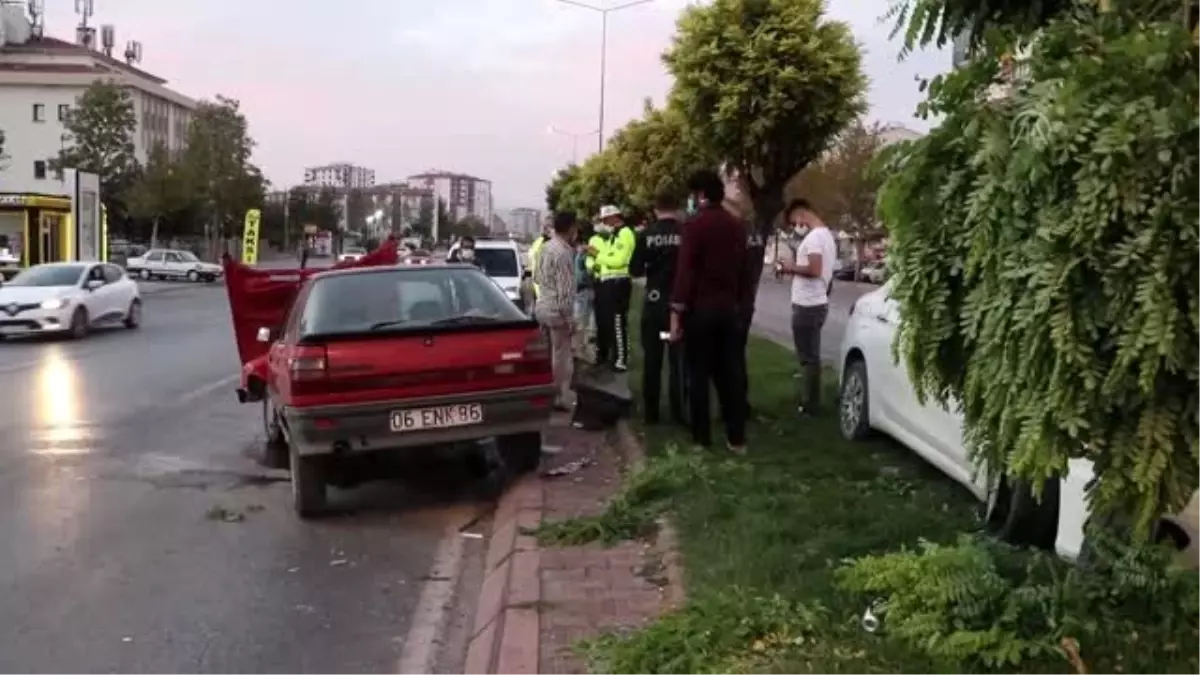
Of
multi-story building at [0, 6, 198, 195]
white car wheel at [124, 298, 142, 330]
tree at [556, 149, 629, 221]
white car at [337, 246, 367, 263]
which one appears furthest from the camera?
multi-story building at [0, 6, 198, 195]

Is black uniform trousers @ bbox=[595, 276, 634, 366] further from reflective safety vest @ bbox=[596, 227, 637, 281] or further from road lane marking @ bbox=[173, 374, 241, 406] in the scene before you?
road lane marking @ bbox=[173, 374, 241, 406]

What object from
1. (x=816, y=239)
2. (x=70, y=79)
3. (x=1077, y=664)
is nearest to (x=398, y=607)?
(x=1077, y=664)

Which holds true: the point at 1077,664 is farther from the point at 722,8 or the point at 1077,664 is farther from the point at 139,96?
the point at 139,96

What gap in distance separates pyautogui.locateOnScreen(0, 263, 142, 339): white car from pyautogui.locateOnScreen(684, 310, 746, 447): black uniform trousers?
696 inches

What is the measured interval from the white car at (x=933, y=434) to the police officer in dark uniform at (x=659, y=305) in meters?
1.27

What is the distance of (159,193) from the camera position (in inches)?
2763

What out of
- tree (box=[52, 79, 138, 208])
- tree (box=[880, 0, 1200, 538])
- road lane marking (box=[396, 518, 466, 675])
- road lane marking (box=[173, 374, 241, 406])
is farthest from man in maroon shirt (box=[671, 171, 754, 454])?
tree (box=[52, 79, 138, 208])

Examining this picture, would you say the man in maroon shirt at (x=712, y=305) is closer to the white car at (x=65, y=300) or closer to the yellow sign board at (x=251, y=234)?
the white car at (x=65, y=300)

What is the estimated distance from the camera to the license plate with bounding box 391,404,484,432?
8.50 meters

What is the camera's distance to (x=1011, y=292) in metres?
3.58

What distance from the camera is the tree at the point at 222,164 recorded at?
73688 millimetres

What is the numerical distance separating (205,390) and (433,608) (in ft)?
31.7

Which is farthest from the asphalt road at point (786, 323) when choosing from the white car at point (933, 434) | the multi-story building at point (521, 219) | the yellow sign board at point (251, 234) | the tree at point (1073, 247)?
the multi-story building at point (521, 219)

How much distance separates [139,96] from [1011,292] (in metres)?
109
